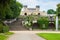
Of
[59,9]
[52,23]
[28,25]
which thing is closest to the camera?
[28,25]

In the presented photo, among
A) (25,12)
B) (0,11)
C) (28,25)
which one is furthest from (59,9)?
(0,11)

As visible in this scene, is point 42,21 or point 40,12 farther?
point 40,12

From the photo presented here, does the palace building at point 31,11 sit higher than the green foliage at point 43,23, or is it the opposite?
the palace building at point 31,11

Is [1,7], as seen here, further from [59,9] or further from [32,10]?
[32,10]

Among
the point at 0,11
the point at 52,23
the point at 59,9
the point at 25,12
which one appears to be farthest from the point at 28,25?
the point at 25,12

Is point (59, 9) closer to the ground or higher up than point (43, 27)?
higher up

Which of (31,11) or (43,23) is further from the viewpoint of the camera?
(31,11)

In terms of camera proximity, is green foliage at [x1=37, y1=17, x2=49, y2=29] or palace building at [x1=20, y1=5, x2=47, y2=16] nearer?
green foliage at [x1=37, y1=17, x2=49, y2=29]

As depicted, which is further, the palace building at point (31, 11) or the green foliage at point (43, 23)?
the palace building at point (31, 11)

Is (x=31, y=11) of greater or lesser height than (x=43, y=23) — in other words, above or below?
above

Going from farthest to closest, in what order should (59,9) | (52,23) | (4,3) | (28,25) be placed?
(59,9) → (52,23) → (28,25) → (4,3)

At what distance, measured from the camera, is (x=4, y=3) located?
30562 mm

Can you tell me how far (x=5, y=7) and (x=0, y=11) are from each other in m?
1.23

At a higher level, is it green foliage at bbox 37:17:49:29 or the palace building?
the palace building
